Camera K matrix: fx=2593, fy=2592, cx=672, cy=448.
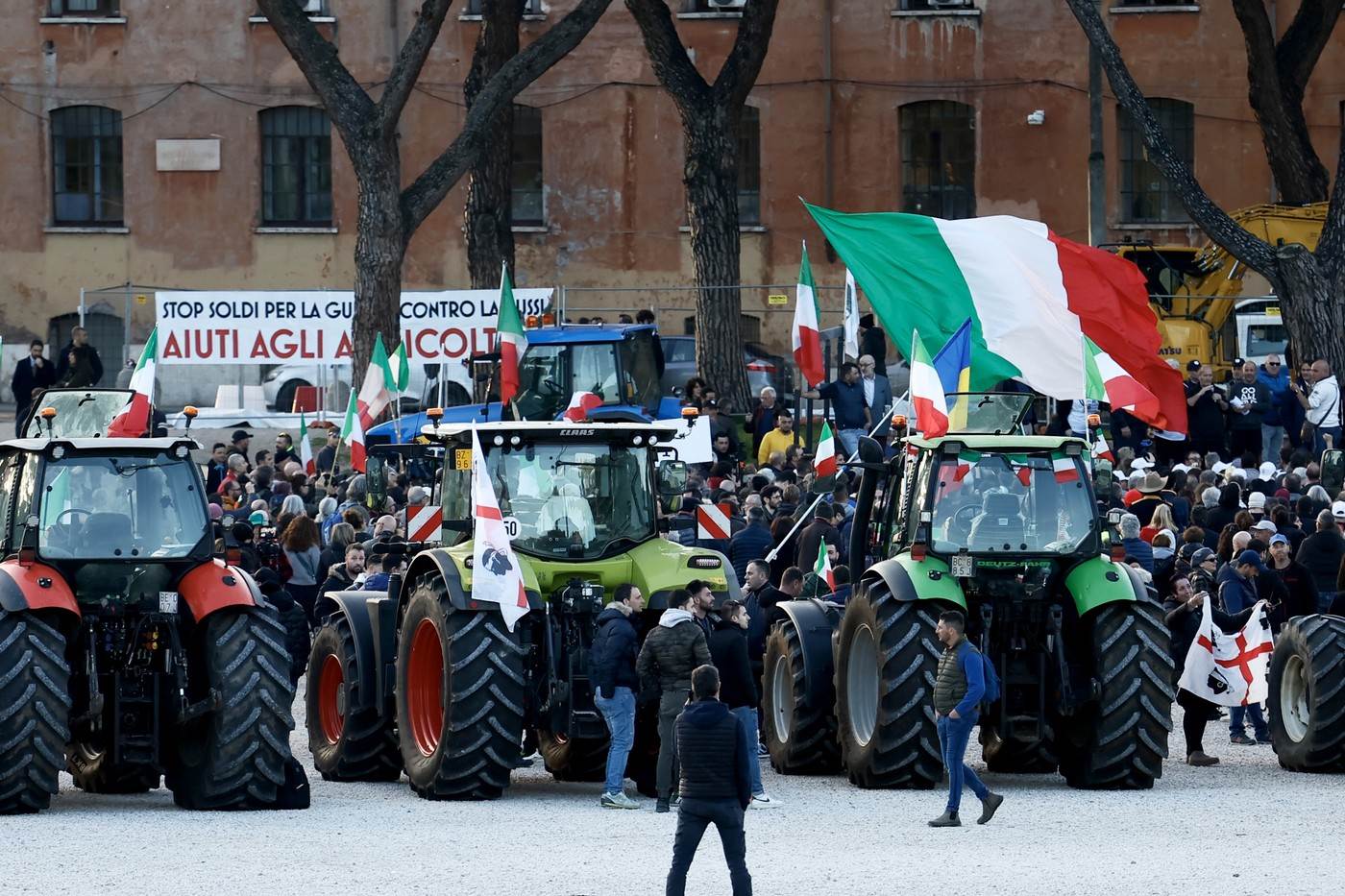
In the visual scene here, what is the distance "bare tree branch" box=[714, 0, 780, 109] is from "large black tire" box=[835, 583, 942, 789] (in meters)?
18.3

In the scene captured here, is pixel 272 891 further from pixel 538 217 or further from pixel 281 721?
pixel 538 217

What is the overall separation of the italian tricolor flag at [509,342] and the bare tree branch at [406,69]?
4526 millimetres

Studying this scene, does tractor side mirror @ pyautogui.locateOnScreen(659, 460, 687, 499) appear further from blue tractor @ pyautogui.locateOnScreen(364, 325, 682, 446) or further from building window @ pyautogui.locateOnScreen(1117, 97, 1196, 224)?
building window @ pyautogui.locateOnScreen(1117, 97, 1196, 224)

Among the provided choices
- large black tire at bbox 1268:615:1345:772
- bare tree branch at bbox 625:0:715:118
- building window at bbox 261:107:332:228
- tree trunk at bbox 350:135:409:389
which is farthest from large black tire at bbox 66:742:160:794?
building window at bbox 261:107:332:228

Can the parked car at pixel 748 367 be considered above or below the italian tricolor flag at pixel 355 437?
above

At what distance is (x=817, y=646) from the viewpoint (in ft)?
57.8

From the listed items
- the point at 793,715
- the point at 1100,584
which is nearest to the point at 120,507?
the point at 793,715

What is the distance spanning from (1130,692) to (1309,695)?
176cm

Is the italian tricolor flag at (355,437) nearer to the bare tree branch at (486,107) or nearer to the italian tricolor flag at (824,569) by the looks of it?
the bare tree branch at (486,107)

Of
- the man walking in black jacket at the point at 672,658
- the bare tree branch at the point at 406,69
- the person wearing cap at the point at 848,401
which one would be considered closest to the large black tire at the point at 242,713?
the man walking in black jacket at the point at 672,658

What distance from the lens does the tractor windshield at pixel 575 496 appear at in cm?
1659

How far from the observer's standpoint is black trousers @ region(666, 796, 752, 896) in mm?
11492

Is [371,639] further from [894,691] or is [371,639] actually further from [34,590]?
[894,691]

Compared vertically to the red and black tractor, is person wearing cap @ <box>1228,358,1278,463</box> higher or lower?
higher
